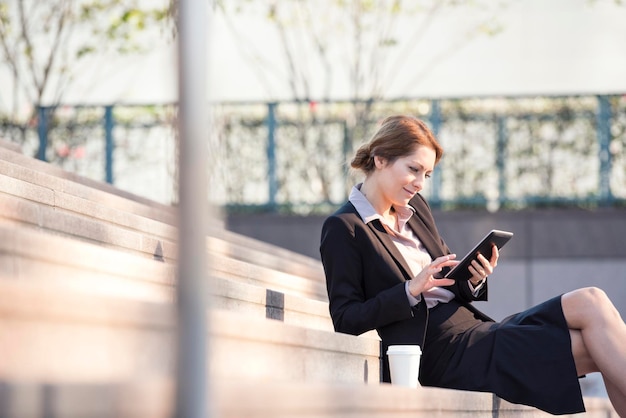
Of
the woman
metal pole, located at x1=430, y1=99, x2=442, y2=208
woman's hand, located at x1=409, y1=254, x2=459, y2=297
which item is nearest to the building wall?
metal pole, located at x1=430, y1=99, x2=442, y2=208

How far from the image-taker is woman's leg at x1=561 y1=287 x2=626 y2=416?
4164 mm

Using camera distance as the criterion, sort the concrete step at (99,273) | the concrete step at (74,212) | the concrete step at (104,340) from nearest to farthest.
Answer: the concrete step at (104,340) < the concrete step at (99,273) < the concrete step at (74,212)

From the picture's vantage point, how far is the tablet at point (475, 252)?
13.5ft

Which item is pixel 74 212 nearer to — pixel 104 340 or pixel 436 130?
pixel 104 340

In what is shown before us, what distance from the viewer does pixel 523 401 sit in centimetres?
421

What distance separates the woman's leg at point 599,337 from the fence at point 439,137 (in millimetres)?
5958

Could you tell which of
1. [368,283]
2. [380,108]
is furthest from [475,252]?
[380,108]

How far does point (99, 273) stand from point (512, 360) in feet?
5.84

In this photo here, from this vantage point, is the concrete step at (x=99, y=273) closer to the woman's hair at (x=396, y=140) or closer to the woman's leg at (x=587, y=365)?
the woman's hair at (x=396, y=140)

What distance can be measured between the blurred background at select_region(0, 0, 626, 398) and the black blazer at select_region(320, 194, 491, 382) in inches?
200

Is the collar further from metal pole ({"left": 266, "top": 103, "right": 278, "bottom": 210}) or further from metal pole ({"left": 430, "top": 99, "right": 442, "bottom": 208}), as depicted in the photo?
metal pole ({"left": 266, "top": 103, "right": 278, "bottom": 210})

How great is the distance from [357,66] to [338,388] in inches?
348

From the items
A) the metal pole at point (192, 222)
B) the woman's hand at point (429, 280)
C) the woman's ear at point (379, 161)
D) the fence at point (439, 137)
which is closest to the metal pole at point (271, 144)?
the fence at point (439, 137)

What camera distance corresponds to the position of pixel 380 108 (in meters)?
10.9
